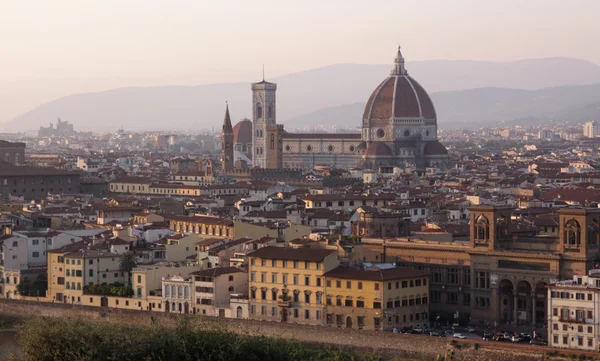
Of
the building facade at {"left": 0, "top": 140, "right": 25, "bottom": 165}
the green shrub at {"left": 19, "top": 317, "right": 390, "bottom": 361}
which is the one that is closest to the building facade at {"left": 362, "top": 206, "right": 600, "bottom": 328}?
the green shrub at {"left": 19, "top": 317, "right": 390, "bottom": 361}

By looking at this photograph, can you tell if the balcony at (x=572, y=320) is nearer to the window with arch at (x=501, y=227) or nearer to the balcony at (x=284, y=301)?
the window with arch at (x=501, y=227)

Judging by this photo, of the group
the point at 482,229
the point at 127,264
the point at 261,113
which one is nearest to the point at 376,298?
the point at 482,229

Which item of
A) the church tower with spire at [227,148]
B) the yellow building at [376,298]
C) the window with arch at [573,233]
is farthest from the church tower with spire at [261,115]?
the window with arch at [573,233]

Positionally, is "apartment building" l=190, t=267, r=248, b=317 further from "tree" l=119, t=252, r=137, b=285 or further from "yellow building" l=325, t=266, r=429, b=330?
"tree" l=119, t=252, r=137, b=285

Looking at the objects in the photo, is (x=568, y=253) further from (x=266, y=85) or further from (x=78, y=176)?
(x=266, y=85)

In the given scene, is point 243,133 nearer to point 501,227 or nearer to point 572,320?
point 501,227

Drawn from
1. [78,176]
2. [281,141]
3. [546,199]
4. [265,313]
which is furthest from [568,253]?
[281,141]
